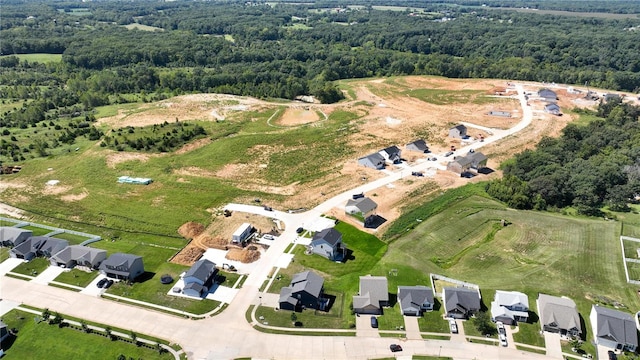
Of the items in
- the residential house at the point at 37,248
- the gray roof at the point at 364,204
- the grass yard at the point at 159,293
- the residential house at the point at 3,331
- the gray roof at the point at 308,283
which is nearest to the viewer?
the residential house at the point at 3,331

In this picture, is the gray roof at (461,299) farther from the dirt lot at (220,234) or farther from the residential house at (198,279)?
the residential house at (198,279)

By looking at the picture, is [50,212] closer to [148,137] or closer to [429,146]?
→ [148,137]

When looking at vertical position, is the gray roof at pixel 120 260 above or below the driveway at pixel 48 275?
→ above

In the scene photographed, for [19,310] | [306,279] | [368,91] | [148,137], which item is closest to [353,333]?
[306,279]

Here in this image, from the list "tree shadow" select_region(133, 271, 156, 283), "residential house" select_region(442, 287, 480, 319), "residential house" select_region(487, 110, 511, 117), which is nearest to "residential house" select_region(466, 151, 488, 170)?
"residential house" select_region(487, 110, 511, 117)

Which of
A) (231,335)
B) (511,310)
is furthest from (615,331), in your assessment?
(231,335)

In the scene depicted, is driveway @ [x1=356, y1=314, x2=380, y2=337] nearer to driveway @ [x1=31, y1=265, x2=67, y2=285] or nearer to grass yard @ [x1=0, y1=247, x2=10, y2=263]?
driveway @ [x1=31, y1=265, x2=67, y2=285]

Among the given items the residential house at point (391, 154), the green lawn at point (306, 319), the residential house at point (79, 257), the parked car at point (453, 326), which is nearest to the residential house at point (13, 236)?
the residential house at point (79, 257)
